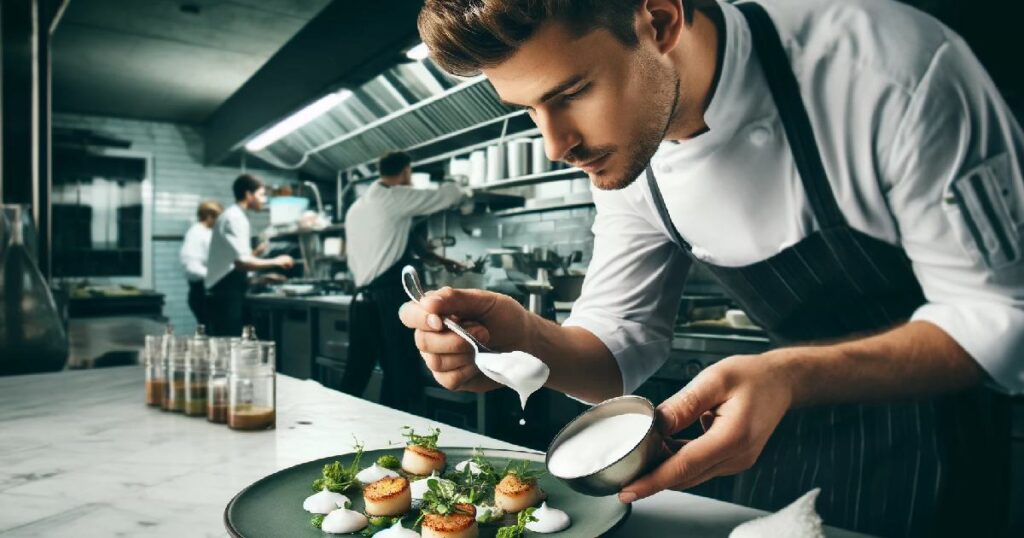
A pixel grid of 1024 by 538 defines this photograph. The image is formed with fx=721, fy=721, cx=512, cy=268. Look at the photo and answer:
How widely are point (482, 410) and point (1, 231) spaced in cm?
243

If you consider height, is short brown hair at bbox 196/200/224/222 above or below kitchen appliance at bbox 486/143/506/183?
below

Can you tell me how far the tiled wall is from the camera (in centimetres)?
923

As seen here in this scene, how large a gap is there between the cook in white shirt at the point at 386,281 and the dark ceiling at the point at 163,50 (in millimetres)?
1639

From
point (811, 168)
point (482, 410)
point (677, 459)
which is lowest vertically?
point (482, 410)

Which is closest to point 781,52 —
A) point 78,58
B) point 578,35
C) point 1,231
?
A: point 578,35

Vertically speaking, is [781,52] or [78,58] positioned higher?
[78,58]

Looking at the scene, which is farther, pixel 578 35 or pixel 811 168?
pixel 811 168

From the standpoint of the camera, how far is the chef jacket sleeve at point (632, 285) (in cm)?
157

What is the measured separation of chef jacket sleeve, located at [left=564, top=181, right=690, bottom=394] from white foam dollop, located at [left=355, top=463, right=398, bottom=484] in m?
0.59

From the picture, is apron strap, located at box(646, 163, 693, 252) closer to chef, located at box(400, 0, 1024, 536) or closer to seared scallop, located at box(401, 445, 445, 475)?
chef, located at box(400, 0, 1024, 536)

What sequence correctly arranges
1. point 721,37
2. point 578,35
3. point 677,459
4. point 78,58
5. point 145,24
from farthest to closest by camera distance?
1. point 78,58
2. point 145,24
3. point 721,37
4. point 578,35
5. point 677,459

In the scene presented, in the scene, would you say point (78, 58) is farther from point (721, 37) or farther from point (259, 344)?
point (721, 37)

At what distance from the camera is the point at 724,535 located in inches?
34.4

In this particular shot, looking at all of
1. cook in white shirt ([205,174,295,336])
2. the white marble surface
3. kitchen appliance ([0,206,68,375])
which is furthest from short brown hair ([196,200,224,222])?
the white marble surface
